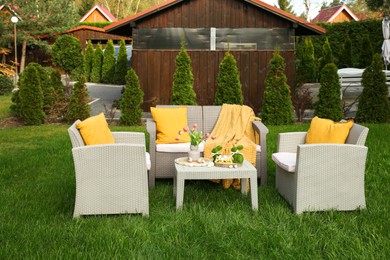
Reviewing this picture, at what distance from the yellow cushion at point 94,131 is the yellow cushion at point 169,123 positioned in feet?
4.16

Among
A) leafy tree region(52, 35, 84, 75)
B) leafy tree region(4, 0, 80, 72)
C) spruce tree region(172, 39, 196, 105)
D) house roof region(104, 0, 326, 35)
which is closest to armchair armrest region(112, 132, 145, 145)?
spruce tree region(172, 39, 196, 105)

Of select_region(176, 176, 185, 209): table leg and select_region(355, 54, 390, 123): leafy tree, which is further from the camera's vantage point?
select_region(355, 54, 390, 123): leafy tree

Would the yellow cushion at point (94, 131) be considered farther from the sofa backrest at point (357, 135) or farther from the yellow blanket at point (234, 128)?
the sofa backrest at point (357, 135)

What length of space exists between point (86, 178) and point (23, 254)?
45.2 inches

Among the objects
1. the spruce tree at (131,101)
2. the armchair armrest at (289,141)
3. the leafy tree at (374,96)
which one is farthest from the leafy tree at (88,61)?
the armchair armrest at (289,141)

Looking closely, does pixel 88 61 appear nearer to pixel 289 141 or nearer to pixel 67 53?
pixel 67 53

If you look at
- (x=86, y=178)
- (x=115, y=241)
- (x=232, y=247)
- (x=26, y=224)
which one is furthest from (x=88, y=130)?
(x=232, y=247)

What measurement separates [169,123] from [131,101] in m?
5.15

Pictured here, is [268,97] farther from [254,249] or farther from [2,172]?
[254,249]

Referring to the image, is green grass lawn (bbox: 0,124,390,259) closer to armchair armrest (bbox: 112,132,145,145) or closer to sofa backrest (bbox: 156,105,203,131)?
armchair armrest (bbox: 112,132,145,145)

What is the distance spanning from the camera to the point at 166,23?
559 inches

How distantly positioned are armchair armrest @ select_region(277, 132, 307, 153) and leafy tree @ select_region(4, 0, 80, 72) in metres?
23.1

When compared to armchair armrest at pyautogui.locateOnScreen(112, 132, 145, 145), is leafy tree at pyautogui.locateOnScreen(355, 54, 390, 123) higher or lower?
higher

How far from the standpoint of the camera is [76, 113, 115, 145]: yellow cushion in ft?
17.9
